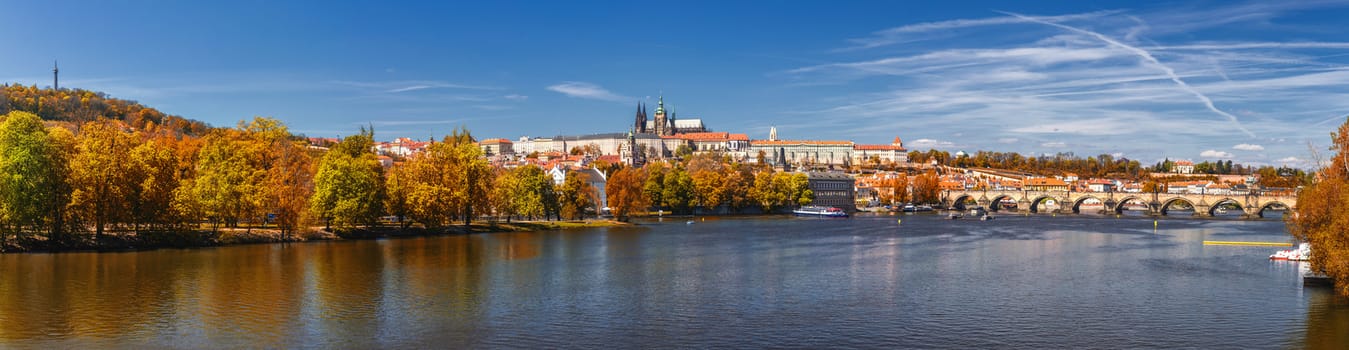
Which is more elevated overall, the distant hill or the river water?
the distant hill

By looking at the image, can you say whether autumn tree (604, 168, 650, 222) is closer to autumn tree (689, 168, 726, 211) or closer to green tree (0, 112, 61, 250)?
autumn tree (689, 168, 726, 211)

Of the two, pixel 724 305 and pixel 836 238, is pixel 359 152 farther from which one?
pixel 724 305

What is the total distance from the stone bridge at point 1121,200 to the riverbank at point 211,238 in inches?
3077

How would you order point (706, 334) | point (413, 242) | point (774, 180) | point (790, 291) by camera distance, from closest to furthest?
point (706, 334)
point (790, 291)
point (413, 242)
point (774, 180)

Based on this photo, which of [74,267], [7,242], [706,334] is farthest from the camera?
[7,242]

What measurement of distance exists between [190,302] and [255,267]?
10.1 meters

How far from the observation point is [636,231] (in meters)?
69.1

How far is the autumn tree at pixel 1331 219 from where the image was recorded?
1105 inches

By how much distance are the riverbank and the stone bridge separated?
78.1m

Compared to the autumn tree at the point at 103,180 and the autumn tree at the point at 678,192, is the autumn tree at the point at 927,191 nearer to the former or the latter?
the autumn tree at the point at 678,192

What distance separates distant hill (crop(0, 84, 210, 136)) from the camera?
110500 mm

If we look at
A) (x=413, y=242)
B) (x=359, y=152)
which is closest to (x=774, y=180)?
(x=359, y=152)

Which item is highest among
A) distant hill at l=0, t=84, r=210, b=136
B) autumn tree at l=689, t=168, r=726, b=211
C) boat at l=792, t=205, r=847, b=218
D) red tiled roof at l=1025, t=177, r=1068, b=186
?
distant hill at l=0, t=84, r=210, b=136

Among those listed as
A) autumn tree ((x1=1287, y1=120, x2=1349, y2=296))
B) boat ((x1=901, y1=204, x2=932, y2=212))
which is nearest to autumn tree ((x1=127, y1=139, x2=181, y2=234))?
autumn tree ((x1=1287, y1=120, x2=1349, y2=296))
